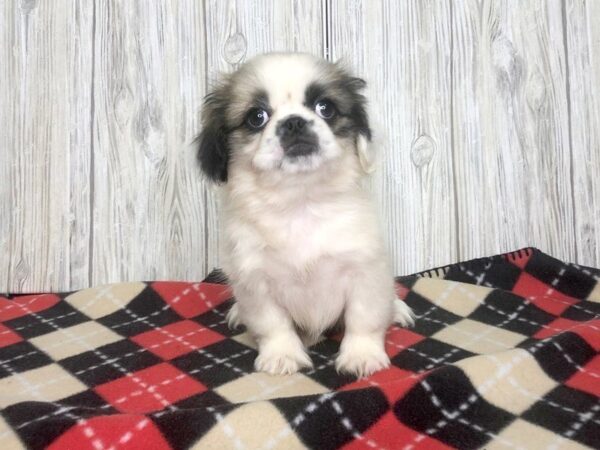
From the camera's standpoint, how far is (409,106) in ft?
5.94

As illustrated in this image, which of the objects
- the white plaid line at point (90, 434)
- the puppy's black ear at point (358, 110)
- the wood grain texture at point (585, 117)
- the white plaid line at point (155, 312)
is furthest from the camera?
the wood grain texture at point (585, 117)

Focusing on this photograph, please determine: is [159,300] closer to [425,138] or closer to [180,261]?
[180,261]

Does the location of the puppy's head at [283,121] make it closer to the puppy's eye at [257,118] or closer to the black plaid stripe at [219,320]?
the puppy's eye at [257,118]

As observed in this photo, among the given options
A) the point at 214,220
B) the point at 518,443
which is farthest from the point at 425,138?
the point at 518,443

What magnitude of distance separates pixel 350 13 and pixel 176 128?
0.69 metres

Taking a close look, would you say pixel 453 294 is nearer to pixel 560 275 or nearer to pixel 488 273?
pixel 488 273

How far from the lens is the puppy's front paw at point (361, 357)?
1.16 meters

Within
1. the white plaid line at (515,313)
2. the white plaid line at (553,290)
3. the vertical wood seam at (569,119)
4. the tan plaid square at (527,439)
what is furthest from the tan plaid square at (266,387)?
the vertical wood seam at (569,119)

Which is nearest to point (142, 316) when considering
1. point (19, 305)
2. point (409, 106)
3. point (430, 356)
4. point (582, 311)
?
point (19, 305)

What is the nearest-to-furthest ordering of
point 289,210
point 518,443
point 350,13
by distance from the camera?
point 518,443 → point 289,210 → point 350,13

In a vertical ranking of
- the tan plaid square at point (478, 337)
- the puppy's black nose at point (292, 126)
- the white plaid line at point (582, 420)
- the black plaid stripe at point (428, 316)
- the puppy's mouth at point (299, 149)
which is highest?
the puppy's black nose at point (292, 126)

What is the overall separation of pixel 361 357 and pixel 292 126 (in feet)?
1.70

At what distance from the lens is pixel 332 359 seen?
126cm

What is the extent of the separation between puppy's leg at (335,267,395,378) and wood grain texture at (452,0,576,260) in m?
0.71
